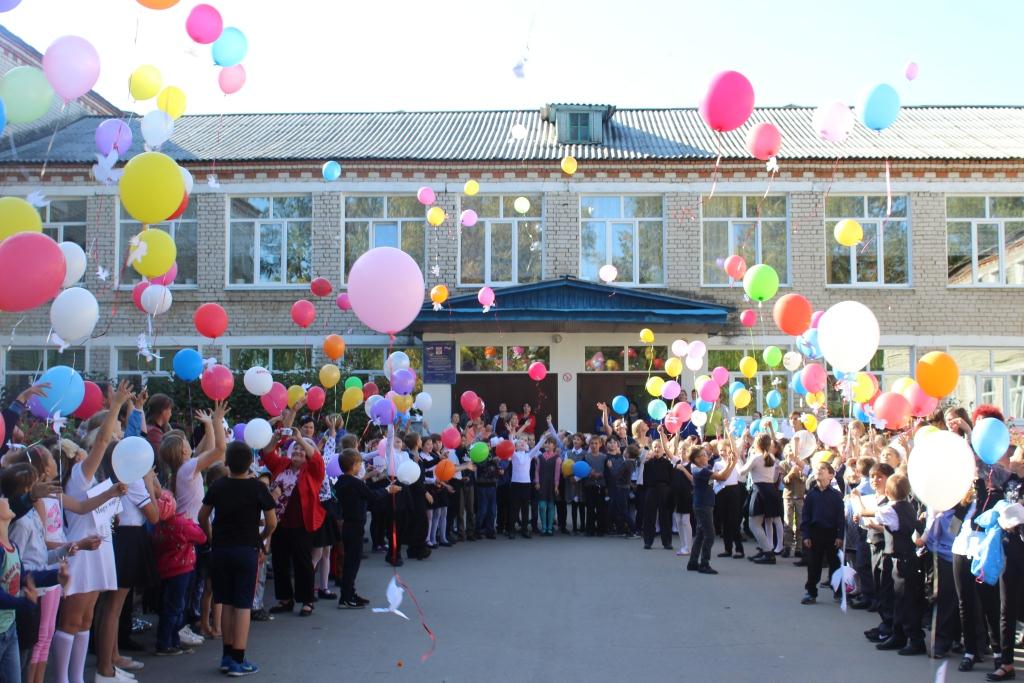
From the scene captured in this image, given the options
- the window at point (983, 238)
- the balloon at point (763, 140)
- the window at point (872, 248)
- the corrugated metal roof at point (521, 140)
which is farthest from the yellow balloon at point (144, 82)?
the window at point (983, 238)

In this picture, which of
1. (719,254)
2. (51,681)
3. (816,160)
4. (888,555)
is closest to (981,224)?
(816,160)

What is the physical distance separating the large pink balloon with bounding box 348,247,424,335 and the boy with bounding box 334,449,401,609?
2447 mm

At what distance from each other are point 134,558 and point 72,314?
2.18 metres

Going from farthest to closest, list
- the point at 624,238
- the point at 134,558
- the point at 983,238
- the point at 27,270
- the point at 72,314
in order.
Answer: the point at 624,238, the point at 983,238, the point at 72,314, the point at 134,558, the point at 27,270

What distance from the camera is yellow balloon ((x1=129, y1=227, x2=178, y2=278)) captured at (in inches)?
344

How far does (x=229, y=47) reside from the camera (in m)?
9.98

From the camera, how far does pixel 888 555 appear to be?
7996 mm

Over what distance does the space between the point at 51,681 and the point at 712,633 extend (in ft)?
17.7

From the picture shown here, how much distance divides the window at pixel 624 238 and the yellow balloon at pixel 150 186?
590 inches

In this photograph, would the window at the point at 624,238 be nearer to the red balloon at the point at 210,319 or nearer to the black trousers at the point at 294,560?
the red balloon at the point at 210,319

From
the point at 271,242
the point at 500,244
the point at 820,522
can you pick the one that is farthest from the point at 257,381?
the point at 271,242

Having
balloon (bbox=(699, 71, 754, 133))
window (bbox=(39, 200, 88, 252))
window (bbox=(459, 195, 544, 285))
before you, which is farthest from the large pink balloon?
window (bbox=(39, 200, 88, 252))

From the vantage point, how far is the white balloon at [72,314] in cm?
759

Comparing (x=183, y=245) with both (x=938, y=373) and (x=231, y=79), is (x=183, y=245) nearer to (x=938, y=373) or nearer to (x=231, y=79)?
(x=231, y=79)
